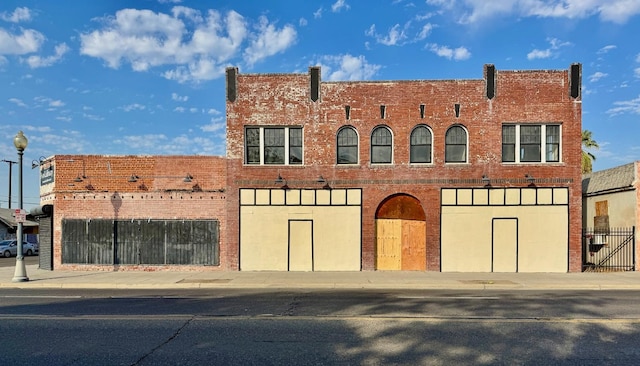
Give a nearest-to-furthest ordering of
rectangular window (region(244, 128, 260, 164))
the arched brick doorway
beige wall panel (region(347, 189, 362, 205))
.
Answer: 1. the arched brick doorway
2. beige wall panel (region(347, 189, 362, 205))
3. rectangular window (region(244, 128, 260, 164))

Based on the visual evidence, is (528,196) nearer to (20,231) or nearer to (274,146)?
(274,146)

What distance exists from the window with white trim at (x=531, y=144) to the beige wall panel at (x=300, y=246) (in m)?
8.91

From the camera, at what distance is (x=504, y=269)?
17.3 m

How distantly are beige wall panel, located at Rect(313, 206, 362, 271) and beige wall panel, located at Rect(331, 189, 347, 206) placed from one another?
215 millimetres

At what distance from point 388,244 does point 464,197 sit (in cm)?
379

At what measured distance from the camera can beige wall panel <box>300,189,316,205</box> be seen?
1780 centimetres

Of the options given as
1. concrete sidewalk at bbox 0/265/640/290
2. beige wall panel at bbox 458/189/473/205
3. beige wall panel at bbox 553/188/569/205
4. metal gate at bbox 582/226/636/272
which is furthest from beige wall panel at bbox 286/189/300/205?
metal gate at bbox 582/226/636/272

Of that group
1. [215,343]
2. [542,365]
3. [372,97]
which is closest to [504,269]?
[372,97]

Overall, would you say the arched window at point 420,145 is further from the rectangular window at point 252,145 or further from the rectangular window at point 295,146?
the rectangular window at point 252,145

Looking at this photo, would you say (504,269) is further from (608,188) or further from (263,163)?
(263,163)

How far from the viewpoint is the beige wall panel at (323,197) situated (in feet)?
58.2

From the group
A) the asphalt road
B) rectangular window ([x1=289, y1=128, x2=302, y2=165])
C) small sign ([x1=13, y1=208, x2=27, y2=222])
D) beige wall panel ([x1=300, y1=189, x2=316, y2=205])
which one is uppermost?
rectangular window ([x1=289, y1=128, x2=302, y2=165])

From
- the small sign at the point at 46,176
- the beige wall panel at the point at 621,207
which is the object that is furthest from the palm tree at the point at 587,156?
the small sign at the point at 46,176

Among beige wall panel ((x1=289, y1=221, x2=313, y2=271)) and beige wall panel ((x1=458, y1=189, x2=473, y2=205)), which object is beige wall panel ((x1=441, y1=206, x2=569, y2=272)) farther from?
beige wall panel ((x1=289, y1=221, x2=313, y2=271))
